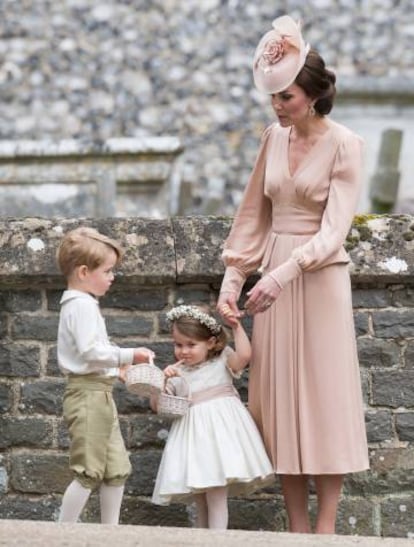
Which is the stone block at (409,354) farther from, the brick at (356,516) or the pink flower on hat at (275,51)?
the pink flower on hat at (275,51)

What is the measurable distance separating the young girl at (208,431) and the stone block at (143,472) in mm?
346

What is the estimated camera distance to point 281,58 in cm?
487

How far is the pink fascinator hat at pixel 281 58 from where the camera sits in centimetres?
484

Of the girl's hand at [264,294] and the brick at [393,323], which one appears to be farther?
the brick at [393,323]

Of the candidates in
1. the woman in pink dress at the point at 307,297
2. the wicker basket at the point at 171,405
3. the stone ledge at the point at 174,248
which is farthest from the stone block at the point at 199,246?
the wicker basket at the point at 171,405

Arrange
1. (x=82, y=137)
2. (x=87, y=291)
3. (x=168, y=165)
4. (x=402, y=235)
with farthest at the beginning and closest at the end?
(x=82, y=137), (x=168, y=165), (x=402, y=235), (x=87, y=291)

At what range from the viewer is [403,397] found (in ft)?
18.2

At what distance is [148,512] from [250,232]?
3.81 ft

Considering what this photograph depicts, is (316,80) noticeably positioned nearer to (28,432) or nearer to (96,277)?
(96,277)

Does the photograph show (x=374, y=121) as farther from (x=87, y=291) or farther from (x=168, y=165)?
(x=87, y=291)

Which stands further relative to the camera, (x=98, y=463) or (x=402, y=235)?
(x=402, y=235)

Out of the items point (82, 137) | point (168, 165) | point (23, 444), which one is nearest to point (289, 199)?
point (23, 444)

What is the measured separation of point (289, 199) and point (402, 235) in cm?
70

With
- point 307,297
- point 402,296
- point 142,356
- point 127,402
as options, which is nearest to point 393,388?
point 402,296
